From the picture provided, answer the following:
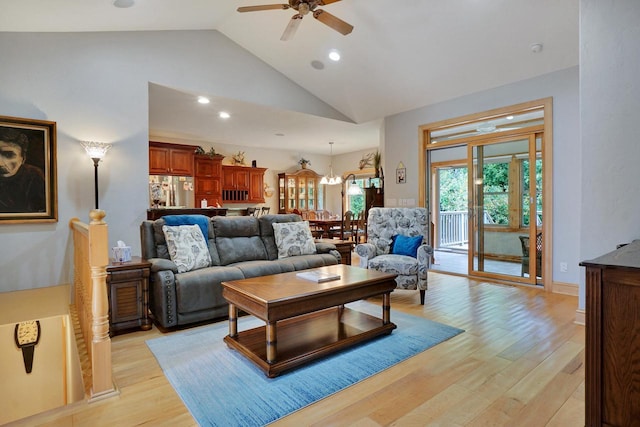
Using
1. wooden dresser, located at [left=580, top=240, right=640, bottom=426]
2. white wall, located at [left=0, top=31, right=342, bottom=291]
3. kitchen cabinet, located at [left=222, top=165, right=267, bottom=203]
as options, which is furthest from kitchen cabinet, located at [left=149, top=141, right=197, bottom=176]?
wooden dresser, located at [left=580, top=240, right=640, bottom=426]

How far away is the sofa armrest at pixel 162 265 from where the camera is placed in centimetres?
304

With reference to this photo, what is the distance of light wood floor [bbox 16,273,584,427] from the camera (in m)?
1.75

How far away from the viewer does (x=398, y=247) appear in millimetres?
4195

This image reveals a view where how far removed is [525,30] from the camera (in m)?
3.60

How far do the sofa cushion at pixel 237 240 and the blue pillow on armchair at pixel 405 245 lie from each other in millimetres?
1621

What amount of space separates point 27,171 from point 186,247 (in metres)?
1.90

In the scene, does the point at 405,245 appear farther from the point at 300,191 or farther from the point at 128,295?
the point at 300,191

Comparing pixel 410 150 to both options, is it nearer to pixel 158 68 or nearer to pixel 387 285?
pixel 387 285

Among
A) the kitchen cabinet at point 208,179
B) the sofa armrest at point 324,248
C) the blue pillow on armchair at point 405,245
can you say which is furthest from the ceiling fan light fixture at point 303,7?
the kitchen cabinet at point 208,179

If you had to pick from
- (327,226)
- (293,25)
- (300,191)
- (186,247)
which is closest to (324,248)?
(186,247)

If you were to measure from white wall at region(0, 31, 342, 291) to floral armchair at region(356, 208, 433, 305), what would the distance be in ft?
9.50

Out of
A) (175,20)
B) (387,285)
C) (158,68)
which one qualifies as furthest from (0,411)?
(175,20)

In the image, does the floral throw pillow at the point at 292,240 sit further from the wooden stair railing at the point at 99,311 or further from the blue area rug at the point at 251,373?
the wooden stair railing at the point at 99,311

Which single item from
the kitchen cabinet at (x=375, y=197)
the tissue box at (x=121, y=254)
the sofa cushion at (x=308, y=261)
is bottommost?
the sofa cushion at (x=308, y=261)
